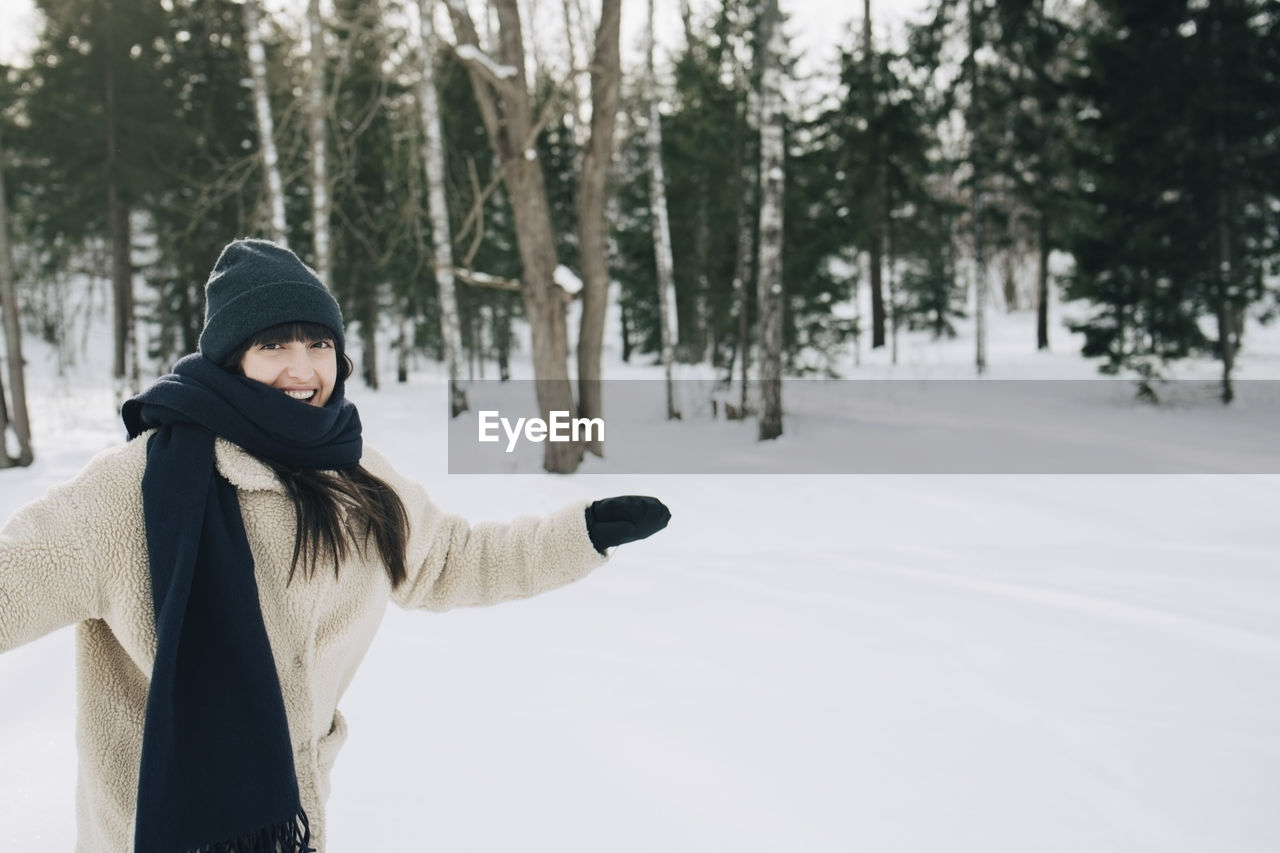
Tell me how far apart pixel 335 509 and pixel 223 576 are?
9.6 inches

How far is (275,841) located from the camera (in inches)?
63.4

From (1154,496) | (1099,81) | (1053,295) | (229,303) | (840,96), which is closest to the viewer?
(229,303)

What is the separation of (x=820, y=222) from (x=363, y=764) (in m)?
14.9

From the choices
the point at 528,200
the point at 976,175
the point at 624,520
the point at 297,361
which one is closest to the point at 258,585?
the point at 297,361

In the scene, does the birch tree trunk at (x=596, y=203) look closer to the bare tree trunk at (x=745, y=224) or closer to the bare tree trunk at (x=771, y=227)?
the bare tree trunk at (x=771, y=227)

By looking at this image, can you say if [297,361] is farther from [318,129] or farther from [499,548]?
[318,129]

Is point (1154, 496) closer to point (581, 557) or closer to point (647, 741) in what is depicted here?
point (647, 741)

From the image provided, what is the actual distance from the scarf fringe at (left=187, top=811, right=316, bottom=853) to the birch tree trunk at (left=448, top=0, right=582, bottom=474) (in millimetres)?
7717

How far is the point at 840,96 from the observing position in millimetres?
20312

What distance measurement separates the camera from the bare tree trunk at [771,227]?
34.0 feet

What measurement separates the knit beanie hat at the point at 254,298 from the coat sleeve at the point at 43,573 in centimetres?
40

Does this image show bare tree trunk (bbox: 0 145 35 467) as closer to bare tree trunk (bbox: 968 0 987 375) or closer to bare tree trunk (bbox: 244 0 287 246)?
bare tree trunk (bbox: 244 0 287 246)

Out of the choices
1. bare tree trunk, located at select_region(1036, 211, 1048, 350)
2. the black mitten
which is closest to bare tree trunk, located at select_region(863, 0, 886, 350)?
bare tree trunk, located at select_region(1036, 211, 1048, 350)

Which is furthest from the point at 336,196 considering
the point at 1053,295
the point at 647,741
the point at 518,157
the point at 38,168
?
the point at 1053,295
